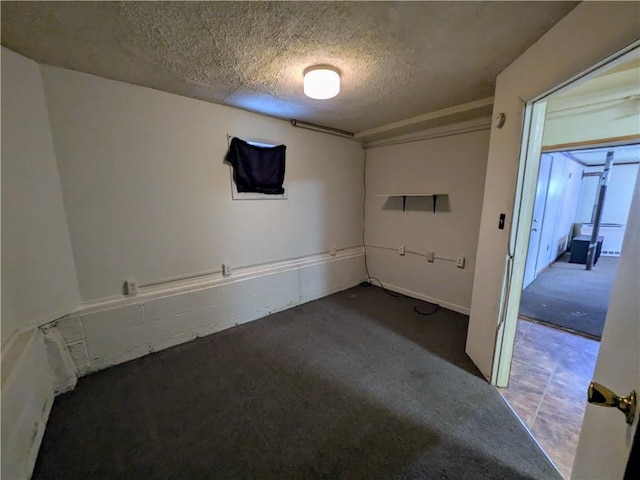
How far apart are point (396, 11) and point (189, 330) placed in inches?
112

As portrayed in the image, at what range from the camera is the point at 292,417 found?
5.24ft

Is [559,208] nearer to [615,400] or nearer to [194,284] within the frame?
[615,400]

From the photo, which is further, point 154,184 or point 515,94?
point 154,184

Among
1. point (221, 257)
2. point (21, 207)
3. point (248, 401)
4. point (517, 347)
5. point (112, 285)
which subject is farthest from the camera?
point (221, 257)

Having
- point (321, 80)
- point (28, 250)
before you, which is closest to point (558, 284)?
point (321, 80)

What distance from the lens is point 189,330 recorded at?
2424 mm

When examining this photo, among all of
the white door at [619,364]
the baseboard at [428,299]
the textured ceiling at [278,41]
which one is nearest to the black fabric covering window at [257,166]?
the textured ceiling at [278,41]

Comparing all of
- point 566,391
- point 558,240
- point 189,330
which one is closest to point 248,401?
point 189,330

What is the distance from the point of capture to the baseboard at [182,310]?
194 centimetres

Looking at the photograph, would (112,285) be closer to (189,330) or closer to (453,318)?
(189,330)

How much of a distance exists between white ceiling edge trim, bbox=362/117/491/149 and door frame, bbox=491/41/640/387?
3.55 ft

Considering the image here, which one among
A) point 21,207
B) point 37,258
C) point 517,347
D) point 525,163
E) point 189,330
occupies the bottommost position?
point 517,347

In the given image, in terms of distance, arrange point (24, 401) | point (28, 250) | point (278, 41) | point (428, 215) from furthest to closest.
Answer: point (428, 215), point (28, 250), point (278, 41), point (24, 401)

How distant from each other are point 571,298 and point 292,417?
4096 millimetres
